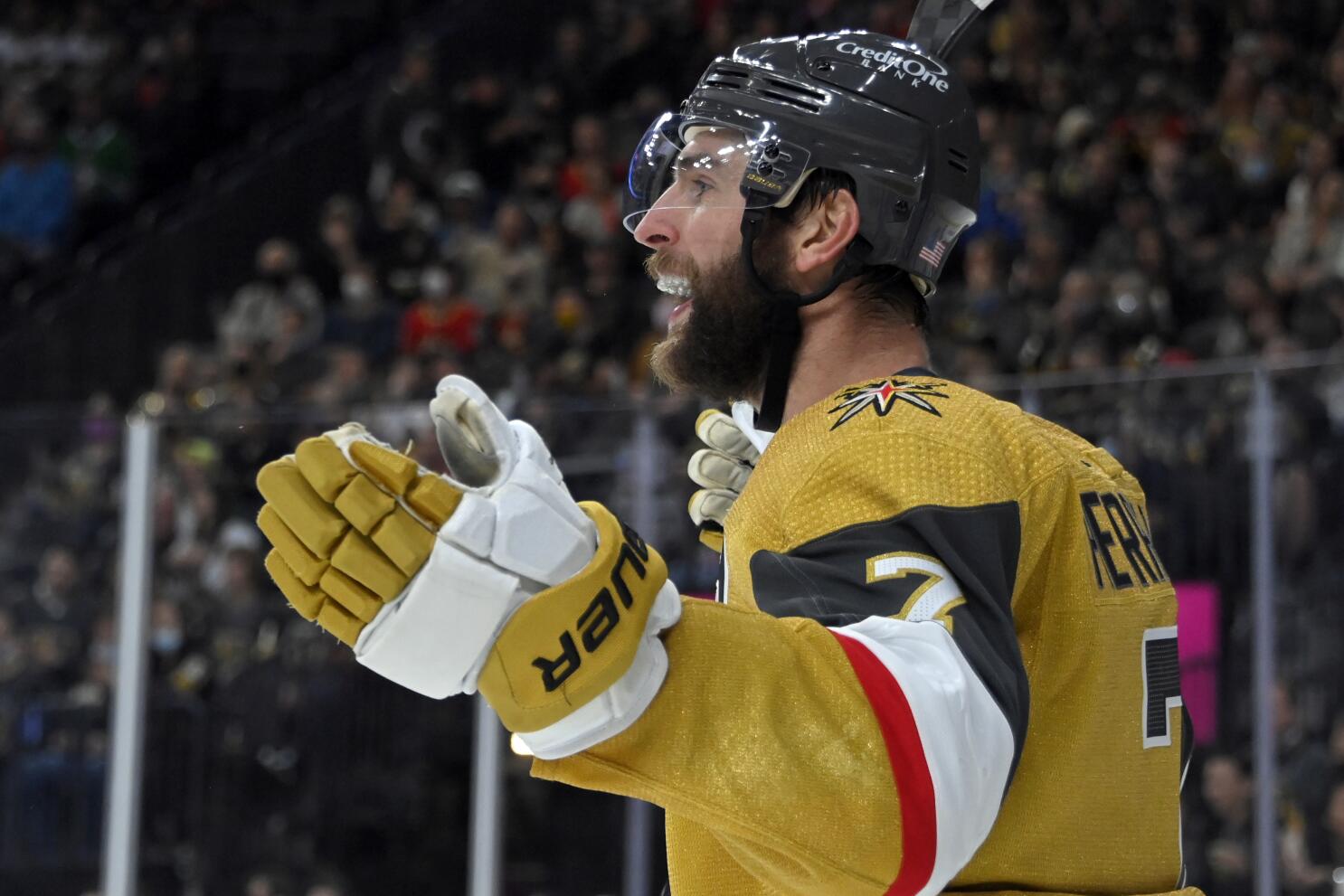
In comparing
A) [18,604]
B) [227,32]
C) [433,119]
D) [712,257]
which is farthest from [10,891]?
[227,32]

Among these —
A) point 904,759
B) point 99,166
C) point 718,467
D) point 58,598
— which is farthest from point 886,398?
point 99,166

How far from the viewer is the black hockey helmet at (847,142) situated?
8.47ft

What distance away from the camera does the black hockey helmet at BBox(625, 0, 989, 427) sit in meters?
2.58

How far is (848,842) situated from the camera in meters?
1.80

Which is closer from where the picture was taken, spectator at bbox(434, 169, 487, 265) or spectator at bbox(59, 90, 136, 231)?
spectator at bbox(434, 169, 487, 265)

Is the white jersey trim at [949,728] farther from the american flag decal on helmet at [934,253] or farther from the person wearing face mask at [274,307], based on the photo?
the person wearing face mask at [274,307]

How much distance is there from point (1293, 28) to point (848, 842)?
9.26 meters

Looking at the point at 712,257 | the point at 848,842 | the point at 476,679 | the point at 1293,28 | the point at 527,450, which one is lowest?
the point at 848,842

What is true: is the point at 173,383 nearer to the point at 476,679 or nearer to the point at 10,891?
the point at 10,891

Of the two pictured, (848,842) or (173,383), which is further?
(173,383)

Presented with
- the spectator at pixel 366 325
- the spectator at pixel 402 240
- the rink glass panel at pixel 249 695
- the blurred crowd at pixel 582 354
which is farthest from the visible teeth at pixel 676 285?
the spectator at pixel 402 240

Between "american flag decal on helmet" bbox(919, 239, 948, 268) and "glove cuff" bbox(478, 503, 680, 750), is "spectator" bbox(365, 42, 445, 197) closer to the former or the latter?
"american flag decal on helmet" bbox(919, 239, 948, 268)

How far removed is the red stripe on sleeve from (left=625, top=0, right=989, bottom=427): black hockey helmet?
0.87 metres

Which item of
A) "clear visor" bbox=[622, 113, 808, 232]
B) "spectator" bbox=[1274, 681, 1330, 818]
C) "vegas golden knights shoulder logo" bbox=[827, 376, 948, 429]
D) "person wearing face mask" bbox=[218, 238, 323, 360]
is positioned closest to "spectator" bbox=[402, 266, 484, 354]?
"person wearing face mask" bbox=[218, 238, 323, 360]
